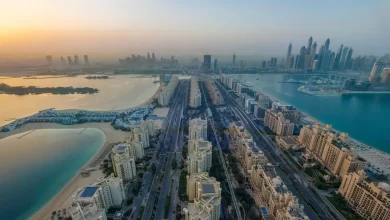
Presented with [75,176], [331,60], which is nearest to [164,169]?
[75,176]

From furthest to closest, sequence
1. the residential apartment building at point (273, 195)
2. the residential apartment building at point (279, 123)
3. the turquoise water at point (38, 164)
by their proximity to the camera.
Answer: the residential apartment building at point (279, 123) < the turquoise water at point (38, 164) < the residential apartment building at point (273, 195)

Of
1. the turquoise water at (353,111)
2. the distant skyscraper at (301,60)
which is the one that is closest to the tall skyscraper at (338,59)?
the distant skyscraper at (301,60)

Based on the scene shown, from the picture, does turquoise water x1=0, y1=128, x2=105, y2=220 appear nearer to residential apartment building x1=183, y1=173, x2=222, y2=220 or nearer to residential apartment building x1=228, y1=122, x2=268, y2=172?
residential apartment building x1=183, y1=173, x2=222, y2=220

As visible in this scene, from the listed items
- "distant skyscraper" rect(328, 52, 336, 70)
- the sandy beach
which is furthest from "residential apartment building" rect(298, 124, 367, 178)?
"distant skyscraper" rect(328, 52, 336, 70)

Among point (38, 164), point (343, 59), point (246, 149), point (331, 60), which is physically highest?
point (343, 59)

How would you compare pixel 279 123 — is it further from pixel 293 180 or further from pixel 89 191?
pixel 89 191

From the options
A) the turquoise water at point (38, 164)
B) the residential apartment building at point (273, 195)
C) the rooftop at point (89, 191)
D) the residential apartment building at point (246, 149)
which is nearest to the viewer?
the residential apartment building at point (273, 195)

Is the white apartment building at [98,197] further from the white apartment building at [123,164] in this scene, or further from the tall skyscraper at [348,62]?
the tall skyscraper at [348,62]
